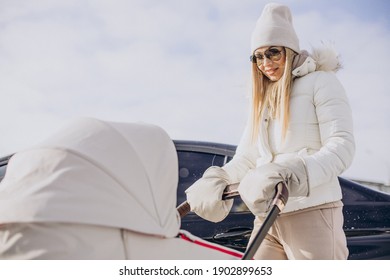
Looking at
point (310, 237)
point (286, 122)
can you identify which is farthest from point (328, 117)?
point (310, 237)

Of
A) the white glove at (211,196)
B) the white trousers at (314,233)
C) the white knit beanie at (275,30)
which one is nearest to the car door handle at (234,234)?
the white glove at (211,196)

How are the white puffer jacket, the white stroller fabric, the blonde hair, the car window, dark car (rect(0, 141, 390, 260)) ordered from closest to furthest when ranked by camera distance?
the white stroller fabric < the white puffer jacket < the blonde hair < dark car (rect(0, 141, 390, 260)) < the car window

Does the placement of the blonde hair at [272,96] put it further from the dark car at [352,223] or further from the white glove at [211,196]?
the dark car at [352,223]

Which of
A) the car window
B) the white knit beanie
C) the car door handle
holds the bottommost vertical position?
the car door handle

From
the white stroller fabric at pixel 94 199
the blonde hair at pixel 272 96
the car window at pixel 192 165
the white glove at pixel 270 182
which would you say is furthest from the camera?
the car window at pixel 192 165

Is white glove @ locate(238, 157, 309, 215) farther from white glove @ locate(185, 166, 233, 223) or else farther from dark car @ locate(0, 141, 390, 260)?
dark car @ locate(0, 141, 390, 260)

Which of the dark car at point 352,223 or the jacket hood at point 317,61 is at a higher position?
the jacket hood at point 317,61

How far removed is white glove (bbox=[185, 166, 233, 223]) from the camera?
2.35m

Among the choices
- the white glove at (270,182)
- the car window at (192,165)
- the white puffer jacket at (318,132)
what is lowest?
the car window at (192,165)

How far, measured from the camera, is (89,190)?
1.66 metres

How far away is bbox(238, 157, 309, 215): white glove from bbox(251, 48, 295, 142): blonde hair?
0.24m

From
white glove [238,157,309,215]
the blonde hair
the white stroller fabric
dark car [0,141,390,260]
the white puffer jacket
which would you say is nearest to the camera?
the white stroller fabric

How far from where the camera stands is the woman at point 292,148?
2.09m

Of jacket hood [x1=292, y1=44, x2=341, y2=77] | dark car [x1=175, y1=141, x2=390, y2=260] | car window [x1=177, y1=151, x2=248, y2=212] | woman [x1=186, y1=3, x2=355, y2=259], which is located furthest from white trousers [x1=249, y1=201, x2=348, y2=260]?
car window [x1=177, y1=151, x2=248, y2=212]
